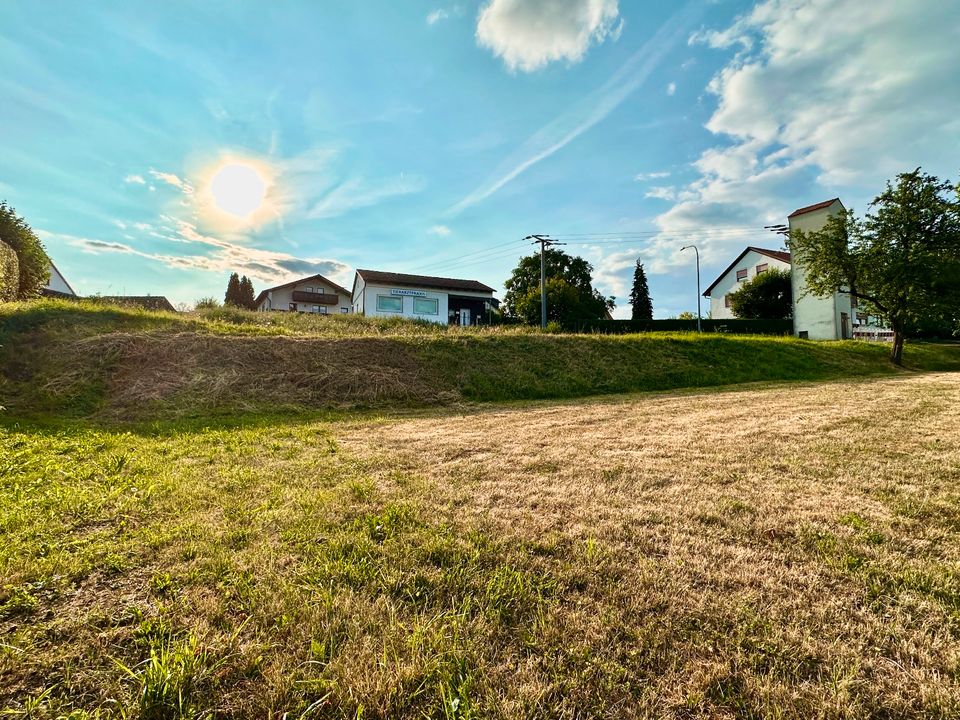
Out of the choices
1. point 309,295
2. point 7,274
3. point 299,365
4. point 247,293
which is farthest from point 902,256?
point 247,293

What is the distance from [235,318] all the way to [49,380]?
29.8ft

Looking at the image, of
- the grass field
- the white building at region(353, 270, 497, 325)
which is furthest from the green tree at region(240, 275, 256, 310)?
the grass field

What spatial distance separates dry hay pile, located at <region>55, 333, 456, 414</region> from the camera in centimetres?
901

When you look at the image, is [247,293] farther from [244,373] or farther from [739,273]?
[739,273]

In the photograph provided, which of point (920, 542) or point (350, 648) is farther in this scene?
point (920, 542)

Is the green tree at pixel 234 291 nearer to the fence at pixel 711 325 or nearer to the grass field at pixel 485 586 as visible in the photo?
the fence at pixel 711 325

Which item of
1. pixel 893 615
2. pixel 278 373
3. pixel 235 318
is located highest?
pixel 235 318

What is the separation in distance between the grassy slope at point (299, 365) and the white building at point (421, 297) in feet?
62.5

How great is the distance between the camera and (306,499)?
11.9ft

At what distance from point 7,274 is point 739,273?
5315 centimetres

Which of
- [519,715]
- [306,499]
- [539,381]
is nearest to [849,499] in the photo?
[519,715]

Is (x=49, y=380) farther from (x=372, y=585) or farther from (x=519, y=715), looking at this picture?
(x=519, y=715)

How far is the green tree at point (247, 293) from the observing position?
51.8 m

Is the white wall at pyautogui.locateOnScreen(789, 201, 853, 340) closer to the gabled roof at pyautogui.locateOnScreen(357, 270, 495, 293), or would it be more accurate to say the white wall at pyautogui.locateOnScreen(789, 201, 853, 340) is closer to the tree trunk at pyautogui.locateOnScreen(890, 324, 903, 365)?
the tree trunk at pyautogui.locateOnScreen(890, 324, 903, 365)
